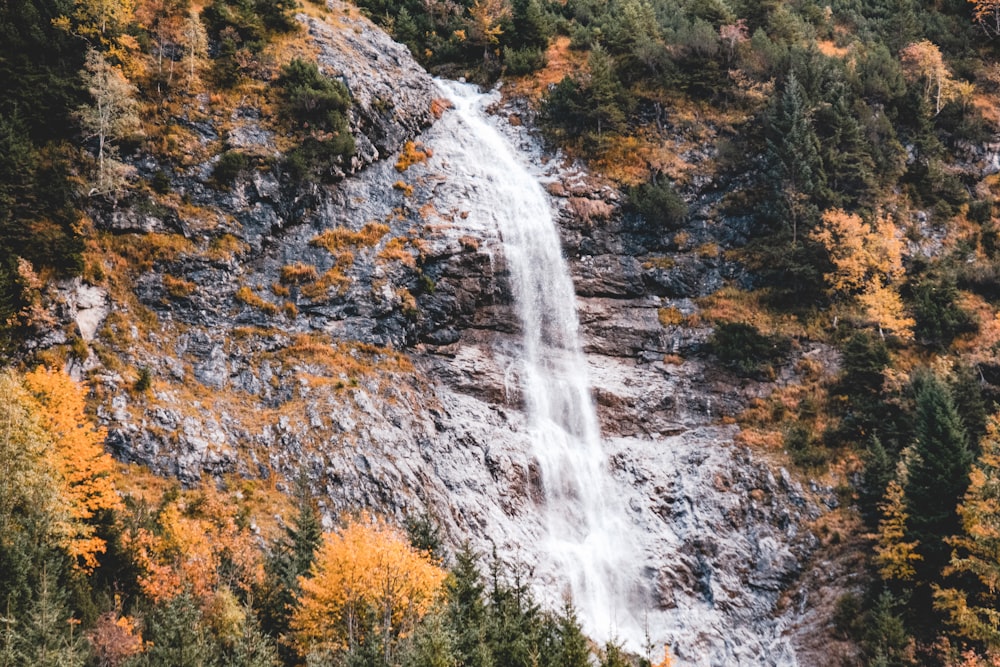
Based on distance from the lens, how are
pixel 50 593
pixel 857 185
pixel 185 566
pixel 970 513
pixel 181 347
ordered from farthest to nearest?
1. pixel 857 185
2. pixel 181 347
3. pixel 970 513
4. pixel 185 566
5. pixel 50 593

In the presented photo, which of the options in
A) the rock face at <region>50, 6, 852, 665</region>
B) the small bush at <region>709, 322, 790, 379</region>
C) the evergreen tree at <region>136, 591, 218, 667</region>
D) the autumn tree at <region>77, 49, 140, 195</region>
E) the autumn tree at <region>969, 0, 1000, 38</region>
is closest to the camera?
the evergreen tree at <region>136, 591, 218, 667</region>

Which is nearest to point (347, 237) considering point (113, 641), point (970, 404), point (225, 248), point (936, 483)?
point (225, 248)

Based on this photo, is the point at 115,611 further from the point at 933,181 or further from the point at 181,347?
the point at 933,181

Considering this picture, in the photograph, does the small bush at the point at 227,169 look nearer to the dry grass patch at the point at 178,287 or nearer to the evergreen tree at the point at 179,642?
the dry grass patch at the point at 178,287

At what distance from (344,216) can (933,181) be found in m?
43.2

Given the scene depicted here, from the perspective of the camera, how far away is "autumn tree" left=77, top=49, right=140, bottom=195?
139 ft

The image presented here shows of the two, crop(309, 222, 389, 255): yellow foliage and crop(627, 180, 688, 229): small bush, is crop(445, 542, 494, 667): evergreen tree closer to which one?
crop(309, 222, 389, 255): yellow foliage

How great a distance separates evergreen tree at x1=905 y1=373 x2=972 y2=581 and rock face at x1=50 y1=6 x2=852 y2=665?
620 cm

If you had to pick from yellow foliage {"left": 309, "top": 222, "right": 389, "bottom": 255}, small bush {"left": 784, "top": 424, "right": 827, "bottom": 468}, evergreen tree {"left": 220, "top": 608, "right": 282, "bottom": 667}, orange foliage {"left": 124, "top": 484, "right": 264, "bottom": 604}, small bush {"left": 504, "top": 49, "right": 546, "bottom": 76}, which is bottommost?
orange foliage {"left": 124, "top": 484, "right": 264, "bottom": 604}

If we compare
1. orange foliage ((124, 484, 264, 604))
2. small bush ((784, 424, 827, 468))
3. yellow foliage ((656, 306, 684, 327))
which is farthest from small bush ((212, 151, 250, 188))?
small bush ((784, 424, 827, 468))

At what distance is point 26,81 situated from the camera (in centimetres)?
4194

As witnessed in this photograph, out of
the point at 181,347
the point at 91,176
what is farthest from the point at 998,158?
the point at 91,176

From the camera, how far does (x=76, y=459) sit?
31.1 meters

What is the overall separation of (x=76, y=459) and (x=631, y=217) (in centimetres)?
3982
